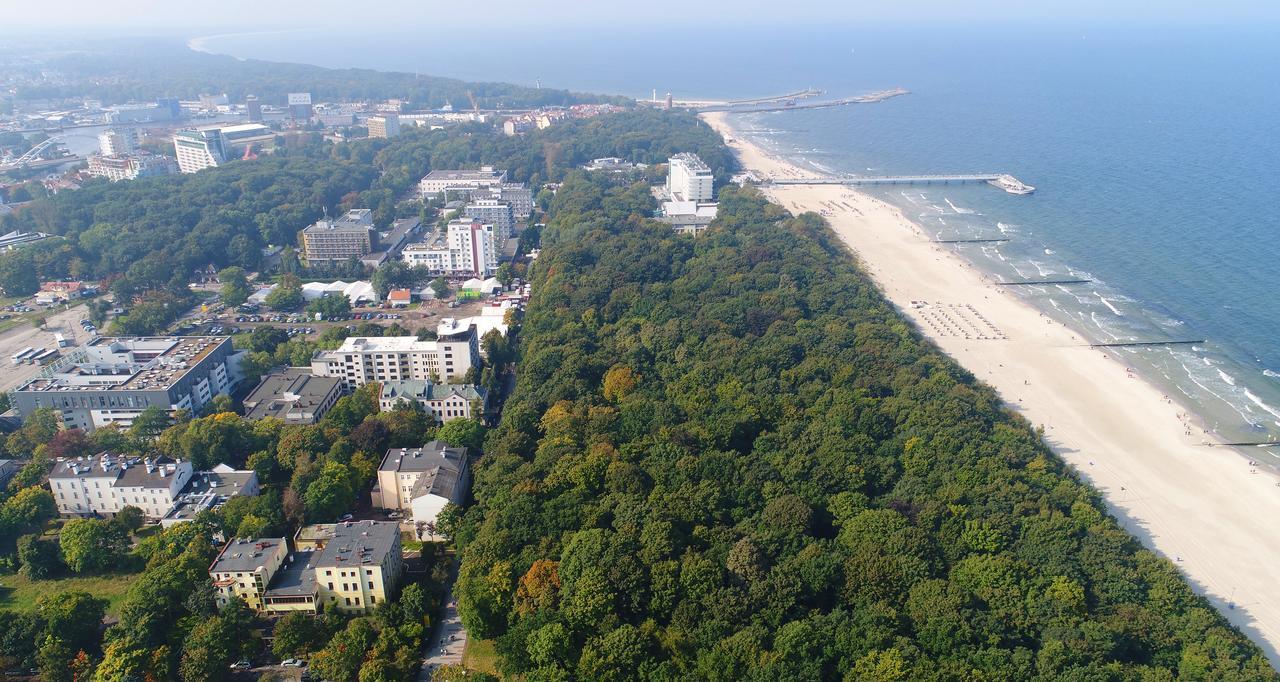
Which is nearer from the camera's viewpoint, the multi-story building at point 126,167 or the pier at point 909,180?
the pier at point 909,180

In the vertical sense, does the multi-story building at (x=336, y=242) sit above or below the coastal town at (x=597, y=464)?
above

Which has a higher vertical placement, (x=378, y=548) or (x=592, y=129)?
(x=592, y=129)

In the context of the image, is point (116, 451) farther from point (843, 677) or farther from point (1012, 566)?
point (1012, 566)

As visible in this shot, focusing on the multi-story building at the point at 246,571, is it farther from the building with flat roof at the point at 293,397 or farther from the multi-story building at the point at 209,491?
the building with flat roof at the point at 293,397

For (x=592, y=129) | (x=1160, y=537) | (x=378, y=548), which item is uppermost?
(x=592, y=129)

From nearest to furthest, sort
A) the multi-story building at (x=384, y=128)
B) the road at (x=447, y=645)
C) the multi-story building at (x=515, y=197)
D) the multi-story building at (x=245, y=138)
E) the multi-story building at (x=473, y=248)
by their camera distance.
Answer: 1. the road at (x=447, y=645)
2. the multi-story building at (x=473, y=248)
3. the multi-story building at (x=515, y=197)
4. the multi-story building at (x=245, y=138)
5. the multi-story building at (x=384, y=128)

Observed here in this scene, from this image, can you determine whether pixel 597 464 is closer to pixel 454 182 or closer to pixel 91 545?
pixel 91 545

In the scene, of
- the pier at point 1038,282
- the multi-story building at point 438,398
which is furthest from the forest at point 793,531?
the pier at point 1038,282

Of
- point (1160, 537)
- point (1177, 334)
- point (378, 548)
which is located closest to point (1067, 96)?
point (1177, 334)
